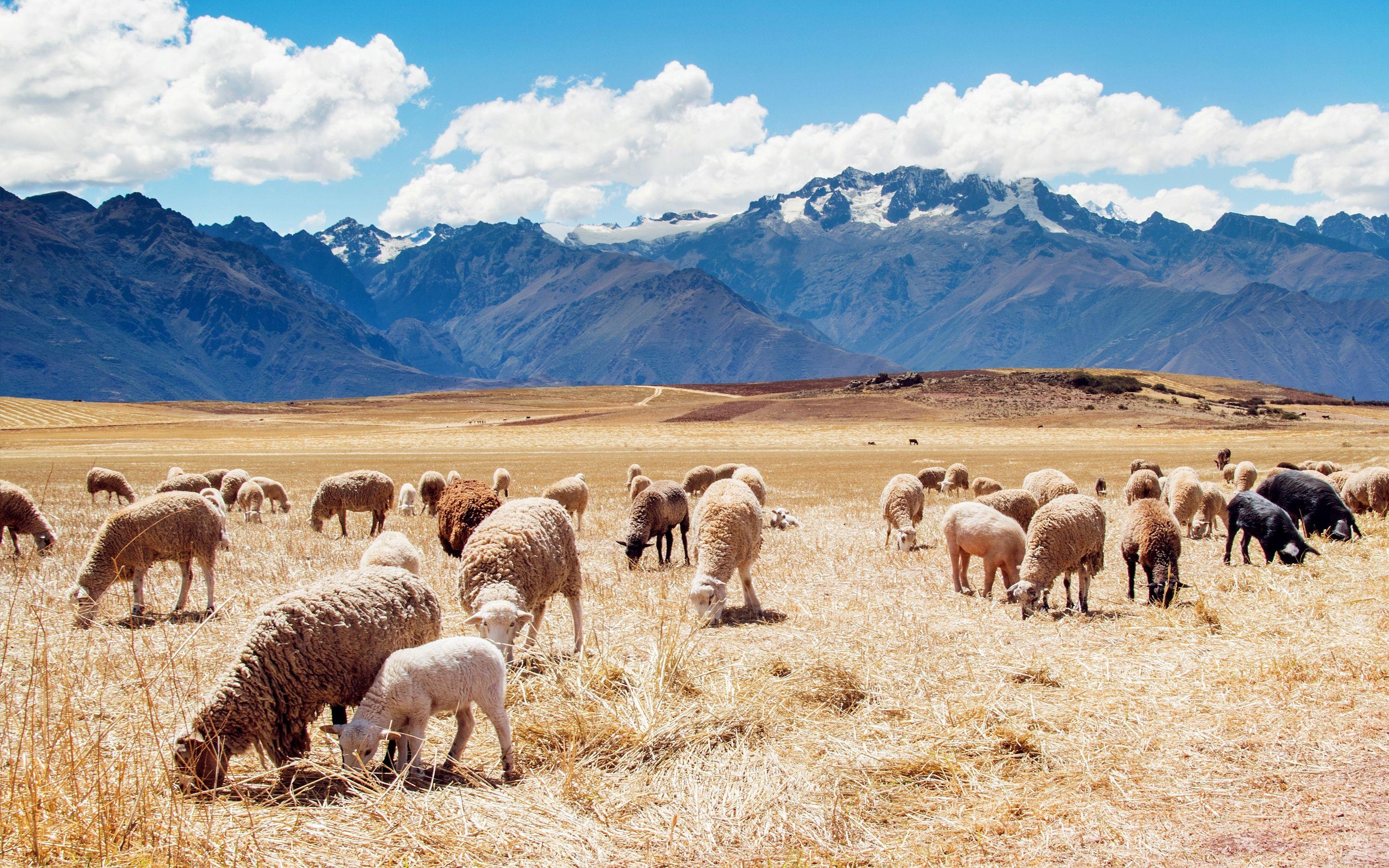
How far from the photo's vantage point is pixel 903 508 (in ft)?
55.6

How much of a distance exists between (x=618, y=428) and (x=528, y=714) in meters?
84.2

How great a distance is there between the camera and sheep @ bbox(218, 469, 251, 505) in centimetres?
2472

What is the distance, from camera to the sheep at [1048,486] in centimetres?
1753

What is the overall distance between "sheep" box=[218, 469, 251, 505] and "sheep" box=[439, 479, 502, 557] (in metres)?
15.2

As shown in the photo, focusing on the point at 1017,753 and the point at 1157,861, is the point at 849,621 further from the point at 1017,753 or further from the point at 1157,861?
the point at 1157,861

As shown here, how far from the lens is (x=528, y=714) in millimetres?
6680

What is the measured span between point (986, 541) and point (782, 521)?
8912 millimetres

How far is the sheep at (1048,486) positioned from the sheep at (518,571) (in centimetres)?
1139

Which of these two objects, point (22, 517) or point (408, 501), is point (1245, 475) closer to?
point (408, 501)

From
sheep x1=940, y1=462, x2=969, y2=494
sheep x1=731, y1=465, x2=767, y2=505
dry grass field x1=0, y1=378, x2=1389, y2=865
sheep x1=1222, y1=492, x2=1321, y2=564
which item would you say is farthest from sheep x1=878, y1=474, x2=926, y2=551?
sheep x1=940, y1=462, x2=969, y2=494

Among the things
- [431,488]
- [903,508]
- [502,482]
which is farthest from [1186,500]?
[502,482]

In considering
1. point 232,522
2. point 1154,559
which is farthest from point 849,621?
point 232,522

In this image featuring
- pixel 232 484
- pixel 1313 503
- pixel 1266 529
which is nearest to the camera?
pixel 1266 529

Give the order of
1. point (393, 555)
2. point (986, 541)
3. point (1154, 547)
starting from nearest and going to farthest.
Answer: point (393, 555) → point (1154, 547) → point (986, 541)
